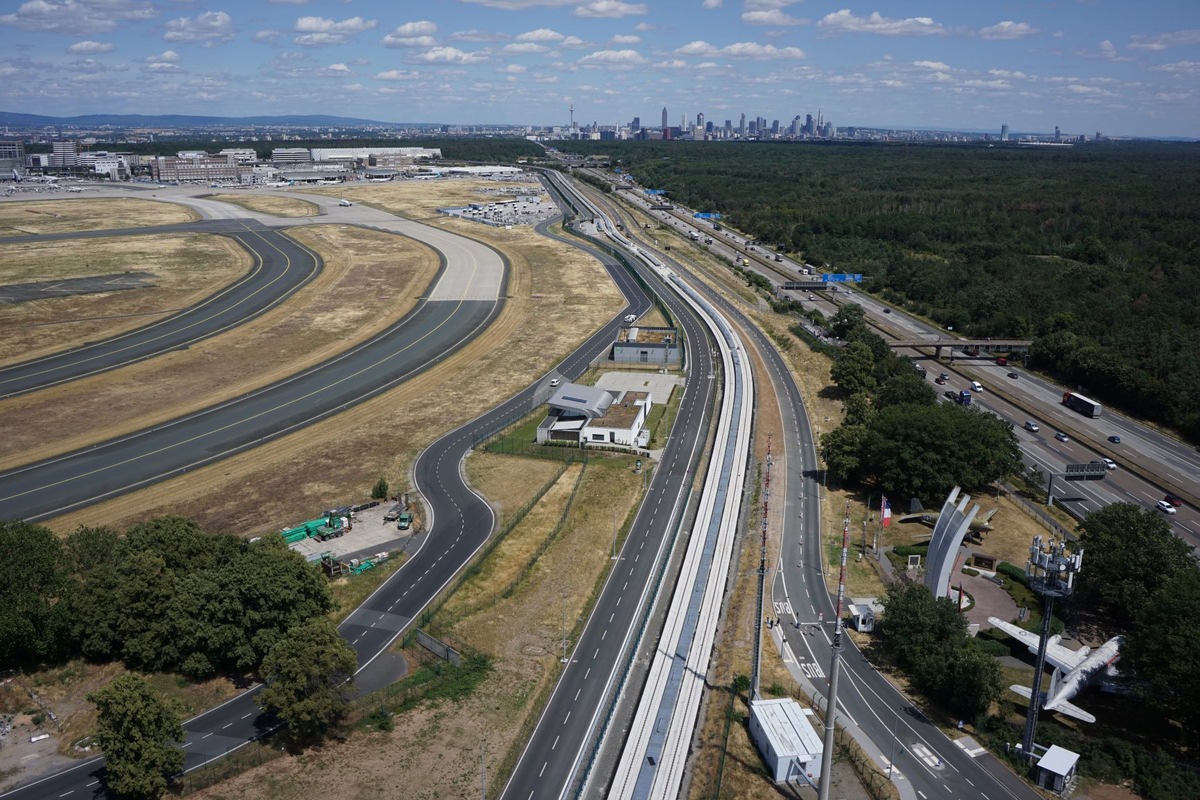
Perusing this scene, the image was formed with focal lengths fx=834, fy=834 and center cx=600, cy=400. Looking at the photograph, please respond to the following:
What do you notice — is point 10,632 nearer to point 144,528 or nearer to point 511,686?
point 144,528

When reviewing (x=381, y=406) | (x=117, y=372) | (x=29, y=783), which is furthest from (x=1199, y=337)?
(x=117, y=372)

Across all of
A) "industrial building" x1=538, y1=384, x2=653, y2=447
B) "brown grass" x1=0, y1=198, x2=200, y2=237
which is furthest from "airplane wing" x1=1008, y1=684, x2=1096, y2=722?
"brown grass" x1=0, y1=198, x2=200, y2=237

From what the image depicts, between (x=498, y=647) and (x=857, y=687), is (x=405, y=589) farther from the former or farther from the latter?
(x=857, y=687)

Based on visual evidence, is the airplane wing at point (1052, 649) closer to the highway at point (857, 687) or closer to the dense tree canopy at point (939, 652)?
the dense tree canopy at point (939, 652)

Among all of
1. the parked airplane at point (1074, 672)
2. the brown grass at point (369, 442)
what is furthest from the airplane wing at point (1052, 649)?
the brown grass at point (369, 442)

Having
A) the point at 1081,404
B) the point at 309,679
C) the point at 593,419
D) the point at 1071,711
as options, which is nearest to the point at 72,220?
the point at 593,419

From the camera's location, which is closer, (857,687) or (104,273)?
(857,687)
